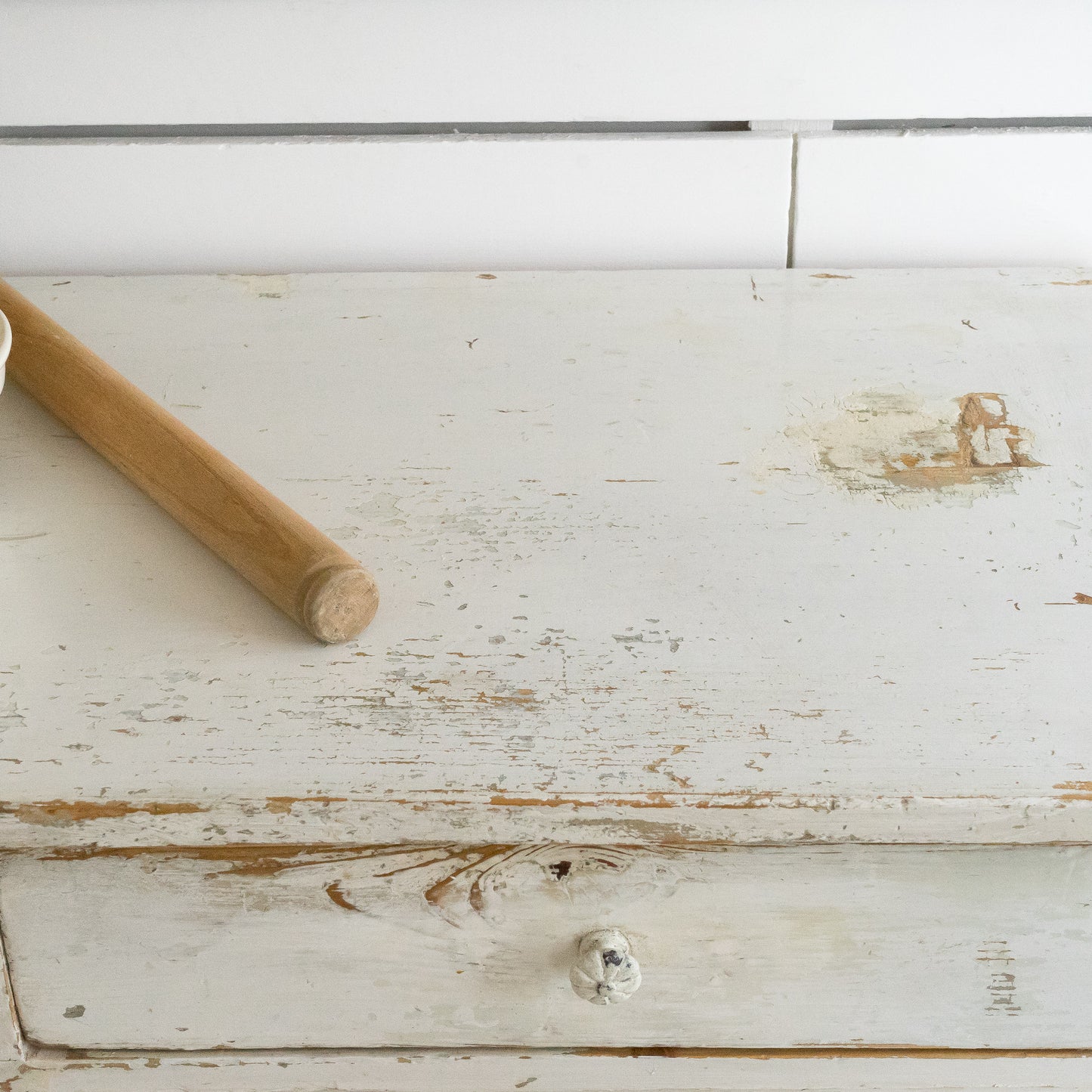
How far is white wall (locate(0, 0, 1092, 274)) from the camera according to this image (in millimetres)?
718

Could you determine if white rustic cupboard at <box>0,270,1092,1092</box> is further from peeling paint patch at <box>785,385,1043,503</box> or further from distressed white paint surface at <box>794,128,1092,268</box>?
distressed white paint surface at <box>794,128,1092,268</box>

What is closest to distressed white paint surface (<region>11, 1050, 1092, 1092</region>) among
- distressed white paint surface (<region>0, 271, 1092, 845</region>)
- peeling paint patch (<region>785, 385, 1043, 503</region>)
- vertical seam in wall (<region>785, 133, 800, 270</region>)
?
distressed white paint surface (<region>0, 271, 1092, 845</region>)

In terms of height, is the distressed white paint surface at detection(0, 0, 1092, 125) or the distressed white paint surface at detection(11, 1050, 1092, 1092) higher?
the distressed white paint surface at detection(0, 0, 1092, 125)

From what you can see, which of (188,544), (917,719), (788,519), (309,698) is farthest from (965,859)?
(188,544)

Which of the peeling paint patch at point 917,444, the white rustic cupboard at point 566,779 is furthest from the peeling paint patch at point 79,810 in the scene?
the peeling paint patch at point 917,444

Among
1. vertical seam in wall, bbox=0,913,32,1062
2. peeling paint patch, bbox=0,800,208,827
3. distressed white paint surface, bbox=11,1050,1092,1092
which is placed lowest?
distressed white paint surface, bbox=11,1050,1092,1092

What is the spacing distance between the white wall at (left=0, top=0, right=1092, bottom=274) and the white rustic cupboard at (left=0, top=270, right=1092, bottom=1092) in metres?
0.29

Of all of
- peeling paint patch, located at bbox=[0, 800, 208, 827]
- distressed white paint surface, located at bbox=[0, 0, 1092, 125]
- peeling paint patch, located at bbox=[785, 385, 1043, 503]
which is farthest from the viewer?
distressed white paint surface, located at bbox=[0, 0, 1092, 125]

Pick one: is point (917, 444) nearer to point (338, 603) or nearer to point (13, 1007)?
point (338, 603)

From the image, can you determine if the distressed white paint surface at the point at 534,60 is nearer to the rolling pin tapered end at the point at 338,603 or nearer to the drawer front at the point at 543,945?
the rolling pin tapered end at the point at 338,603

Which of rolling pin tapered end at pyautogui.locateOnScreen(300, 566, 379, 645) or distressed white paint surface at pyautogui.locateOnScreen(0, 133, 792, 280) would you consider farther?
distressed white paint surface at pyautogui.locateOnScreen(0, 133, 792, 280)

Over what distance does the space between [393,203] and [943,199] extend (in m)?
0.44

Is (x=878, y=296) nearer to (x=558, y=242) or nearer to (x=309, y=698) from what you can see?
(x=558, y=242)

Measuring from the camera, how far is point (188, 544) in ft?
1.74
